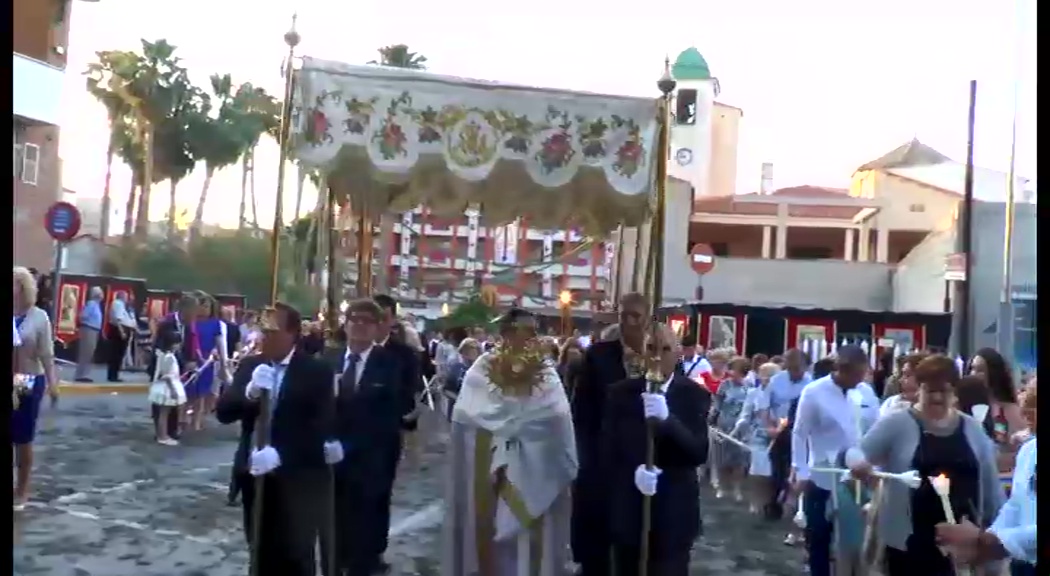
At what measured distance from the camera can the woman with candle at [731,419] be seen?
555 inches

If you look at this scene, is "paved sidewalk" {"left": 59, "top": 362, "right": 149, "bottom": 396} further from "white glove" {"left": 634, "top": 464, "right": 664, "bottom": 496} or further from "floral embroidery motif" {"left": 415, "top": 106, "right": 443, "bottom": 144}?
"white glove" {"left": 634, "top": 464, "right": 664, "bottom": 496}

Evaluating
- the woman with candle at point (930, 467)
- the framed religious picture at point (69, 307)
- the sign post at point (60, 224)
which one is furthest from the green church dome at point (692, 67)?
the woman with candle at point (930, 467)

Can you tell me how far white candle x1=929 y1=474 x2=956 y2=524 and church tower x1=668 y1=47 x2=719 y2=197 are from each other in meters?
68.5

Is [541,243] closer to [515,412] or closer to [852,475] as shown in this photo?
[515,412]

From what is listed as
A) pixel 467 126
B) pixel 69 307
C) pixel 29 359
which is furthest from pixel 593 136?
pixel 69 307

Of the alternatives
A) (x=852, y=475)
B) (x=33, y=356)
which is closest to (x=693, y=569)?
(x=852, y=475)

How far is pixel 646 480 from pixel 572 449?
0.82 metres

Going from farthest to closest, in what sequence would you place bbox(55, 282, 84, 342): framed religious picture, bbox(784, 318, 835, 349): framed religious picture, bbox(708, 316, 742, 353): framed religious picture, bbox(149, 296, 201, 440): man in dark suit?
bbox(55, 282, 84, 342): framed religious picture < bbox(708, 316, 742, 353): framed religious picture < bbox(784, 318, 835, 349): framed religious picture < bbox(149, 296, 201, 440): man in dark suit

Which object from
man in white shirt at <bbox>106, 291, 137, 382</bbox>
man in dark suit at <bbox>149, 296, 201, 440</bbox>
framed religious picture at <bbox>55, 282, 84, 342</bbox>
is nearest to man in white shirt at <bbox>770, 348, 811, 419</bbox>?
man in dark suit at <bbox>149, 296, 201, 440</bbox>

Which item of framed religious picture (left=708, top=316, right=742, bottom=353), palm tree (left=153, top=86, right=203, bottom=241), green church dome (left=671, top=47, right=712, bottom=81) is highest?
green church dome (left=671, top=47, right=712, bottom=81)

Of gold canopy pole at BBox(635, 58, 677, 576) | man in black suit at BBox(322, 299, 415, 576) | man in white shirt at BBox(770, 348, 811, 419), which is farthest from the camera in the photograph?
man in white shirt at BBox(770, 348, 811, 419)

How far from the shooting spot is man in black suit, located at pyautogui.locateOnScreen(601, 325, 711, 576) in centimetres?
740

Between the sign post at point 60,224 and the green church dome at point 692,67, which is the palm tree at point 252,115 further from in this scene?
the sign post at point 60,224

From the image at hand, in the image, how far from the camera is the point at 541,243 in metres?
15.3
